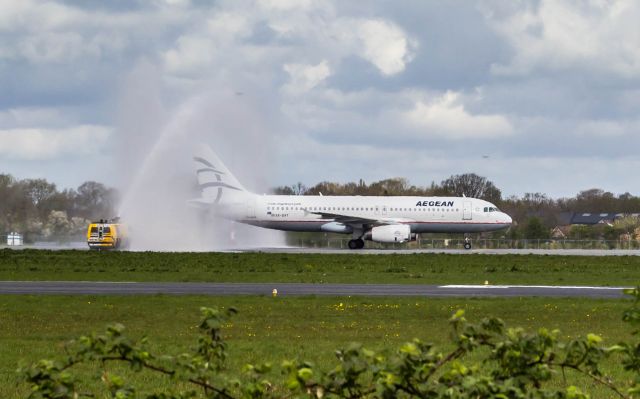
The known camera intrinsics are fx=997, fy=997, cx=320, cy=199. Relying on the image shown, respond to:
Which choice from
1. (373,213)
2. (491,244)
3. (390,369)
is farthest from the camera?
(491,244)

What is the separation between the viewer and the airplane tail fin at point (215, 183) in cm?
7702

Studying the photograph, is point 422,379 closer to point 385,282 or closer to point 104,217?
point 385,282

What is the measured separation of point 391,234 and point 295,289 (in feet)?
124

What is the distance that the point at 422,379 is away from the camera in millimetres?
6027

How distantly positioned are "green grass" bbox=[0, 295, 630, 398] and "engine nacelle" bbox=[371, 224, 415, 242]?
4172 centimetres

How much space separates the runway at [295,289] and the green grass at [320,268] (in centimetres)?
289

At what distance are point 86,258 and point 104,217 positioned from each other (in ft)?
87.8

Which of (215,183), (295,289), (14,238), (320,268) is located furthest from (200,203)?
(295,289)

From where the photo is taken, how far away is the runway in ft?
105

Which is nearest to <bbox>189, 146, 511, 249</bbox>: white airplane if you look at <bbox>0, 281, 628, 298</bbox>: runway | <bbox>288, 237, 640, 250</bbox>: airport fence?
<bbox>288, 237, 640, 250</bbox>: airport fence

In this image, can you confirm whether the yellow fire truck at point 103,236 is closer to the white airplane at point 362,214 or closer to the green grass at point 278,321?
the white airplane at point 362,214

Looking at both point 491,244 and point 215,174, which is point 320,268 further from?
point 491,244

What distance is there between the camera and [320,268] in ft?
157

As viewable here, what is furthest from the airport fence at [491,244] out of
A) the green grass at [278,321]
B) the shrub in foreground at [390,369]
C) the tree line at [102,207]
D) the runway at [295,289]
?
the shrub in foreground at [390,369]
